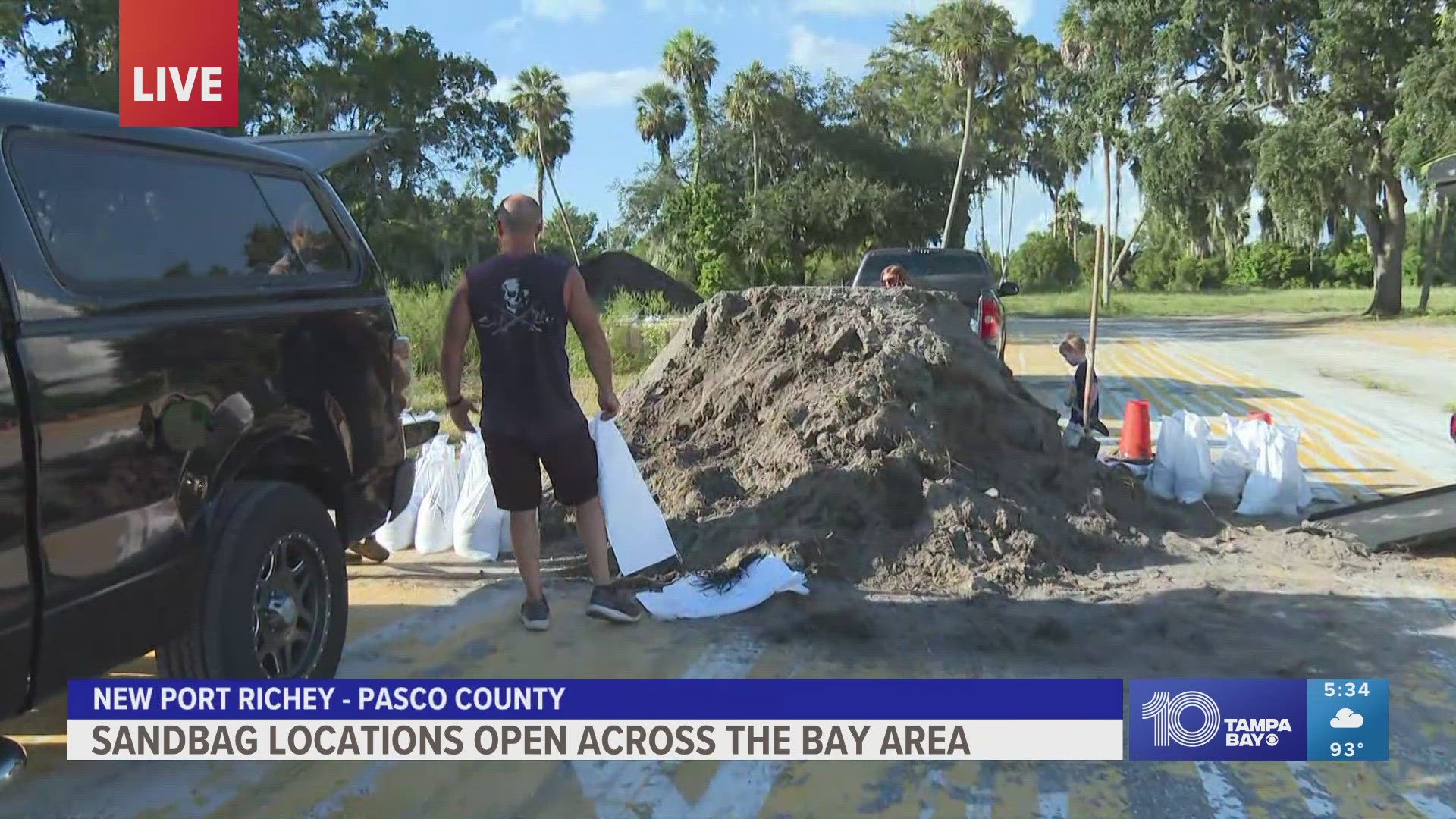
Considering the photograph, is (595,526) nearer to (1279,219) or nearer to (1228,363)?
(1228,363)

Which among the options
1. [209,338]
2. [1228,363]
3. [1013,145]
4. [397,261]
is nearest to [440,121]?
[397,261]

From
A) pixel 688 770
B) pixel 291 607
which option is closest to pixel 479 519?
pixel 291 607

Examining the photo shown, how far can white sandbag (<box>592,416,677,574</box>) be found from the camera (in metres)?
5.38

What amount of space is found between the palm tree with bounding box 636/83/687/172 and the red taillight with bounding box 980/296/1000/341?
43.4 metres

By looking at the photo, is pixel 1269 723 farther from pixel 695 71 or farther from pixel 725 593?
pixel 695 71

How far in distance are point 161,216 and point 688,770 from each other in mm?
2426

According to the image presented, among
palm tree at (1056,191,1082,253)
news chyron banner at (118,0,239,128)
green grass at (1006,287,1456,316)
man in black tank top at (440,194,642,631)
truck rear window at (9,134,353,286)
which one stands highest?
palm tree at (1056,191,1082,253)

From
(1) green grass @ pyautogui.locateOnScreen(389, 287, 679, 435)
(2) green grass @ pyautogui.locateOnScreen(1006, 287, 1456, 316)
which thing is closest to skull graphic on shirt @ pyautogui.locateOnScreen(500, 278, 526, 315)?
(1) green grass @ pyautogui.locateOnScreen(389, 287, 679, 435)

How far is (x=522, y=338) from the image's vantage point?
15.7ft

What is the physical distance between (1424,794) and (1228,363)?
1723 cm

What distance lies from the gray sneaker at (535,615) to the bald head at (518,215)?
1.61 metres

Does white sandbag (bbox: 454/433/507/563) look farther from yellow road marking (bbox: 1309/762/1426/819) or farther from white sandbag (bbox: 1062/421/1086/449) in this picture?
yellow road marking (bbox: 1309/762/1426/819)

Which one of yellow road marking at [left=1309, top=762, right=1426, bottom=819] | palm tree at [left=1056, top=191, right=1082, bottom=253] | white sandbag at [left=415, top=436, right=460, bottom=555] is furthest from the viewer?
palm tree at [left=1056, top=191, right=1082, bottom=253]

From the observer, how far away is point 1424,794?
11.6 ft
